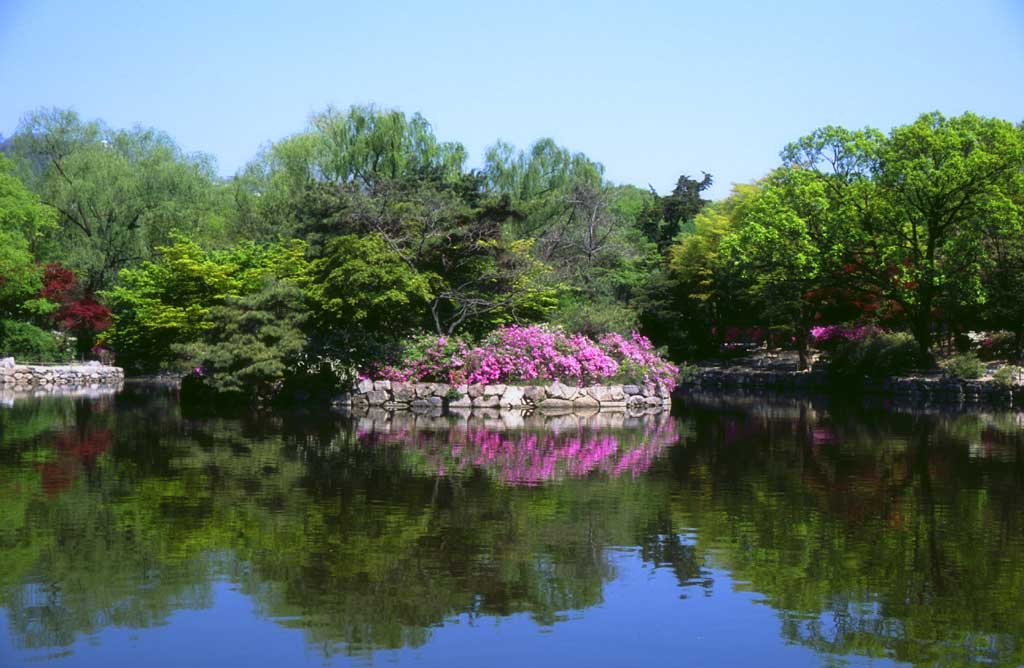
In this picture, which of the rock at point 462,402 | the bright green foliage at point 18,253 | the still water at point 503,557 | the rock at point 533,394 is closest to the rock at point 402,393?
the rock at point 462,402

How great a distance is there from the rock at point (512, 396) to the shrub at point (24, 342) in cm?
2123

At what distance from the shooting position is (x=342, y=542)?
7098mm

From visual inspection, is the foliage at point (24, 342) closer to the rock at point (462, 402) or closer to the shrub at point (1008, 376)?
the rock at point (462, 402)

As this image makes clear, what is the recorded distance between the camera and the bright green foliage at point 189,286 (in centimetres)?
2772

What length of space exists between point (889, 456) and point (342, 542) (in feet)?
28.9

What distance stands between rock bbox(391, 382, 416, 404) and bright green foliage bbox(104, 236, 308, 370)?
503 cm

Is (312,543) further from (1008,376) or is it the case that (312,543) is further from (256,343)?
(1008,376)

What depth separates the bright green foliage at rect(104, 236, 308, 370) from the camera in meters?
27.7

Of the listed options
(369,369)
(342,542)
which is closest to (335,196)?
(369,369)

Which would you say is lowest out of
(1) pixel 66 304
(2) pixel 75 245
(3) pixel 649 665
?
(3) pixel 649 665

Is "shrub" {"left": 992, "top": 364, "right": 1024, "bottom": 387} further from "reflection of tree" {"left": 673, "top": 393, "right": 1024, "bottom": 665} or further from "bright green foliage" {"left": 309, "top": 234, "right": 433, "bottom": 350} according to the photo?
"bright green foliage" {"left": 309, "top": 234, "right": 433, "bottom": 350}

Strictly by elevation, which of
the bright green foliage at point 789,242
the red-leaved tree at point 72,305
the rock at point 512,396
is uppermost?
the bright green foliage at point 789,242

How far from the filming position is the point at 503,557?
265 inches

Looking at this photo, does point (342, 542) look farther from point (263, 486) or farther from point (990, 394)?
point (990, 394)
